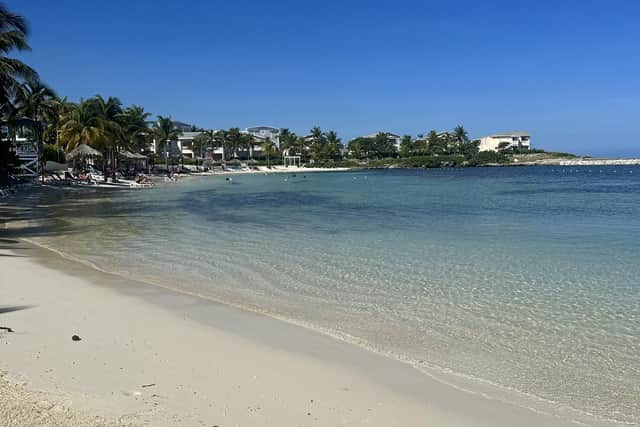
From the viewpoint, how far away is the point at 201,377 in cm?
493

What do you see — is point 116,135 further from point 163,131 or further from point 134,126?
point 163,131

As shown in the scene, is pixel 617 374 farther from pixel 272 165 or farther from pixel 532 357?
pixel 272 165

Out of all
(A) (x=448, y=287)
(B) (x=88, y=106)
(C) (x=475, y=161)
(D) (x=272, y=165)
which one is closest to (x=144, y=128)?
(B) (x=88, y=106)

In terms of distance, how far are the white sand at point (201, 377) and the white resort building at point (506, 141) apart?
494ft

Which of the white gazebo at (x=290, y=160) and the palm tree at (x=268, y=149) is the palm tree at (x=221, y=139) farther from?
the white gazebo at (x=290, y=160)

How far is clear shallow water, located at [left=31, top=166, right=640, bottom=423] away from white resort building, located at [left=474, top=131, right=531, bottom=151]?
5340 inches

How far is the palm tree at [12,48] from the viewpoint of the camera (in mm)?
26825

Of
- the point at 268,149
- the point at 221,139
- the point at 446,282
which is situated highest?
the point at 221,139

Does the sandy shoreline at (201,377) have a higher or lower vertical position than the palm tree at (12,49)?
lower

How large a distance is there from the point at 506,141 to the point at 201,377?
6170 inches

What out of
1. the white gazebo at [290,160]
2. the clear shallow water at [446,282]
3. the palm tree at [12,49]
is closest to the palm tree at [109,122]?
the palm tree at [12,49]

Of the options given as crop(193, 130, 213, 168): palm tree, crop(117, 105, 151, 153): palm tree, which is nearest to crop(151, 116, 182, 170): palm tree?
crop(117, 105, 151, 153): palm tree

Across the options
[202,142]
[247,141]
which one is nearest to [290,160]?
[247,141]

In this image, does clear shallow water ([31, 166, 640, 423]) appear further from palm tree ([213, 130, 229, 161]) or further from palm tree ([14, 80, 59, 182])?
palm tree ([213, 130, 229, 161])
